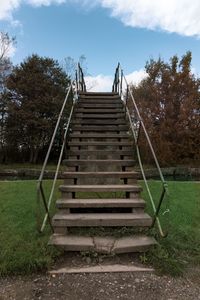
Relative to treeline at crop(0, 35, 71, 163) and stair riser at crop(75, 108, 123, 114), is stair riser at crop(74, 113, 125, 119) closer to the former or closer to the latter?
stair riser at crop(75, 108, 123, 114)

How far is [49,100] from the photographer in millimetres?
26266

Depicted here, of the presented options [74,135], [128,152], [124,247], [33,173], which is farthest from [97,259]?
[33,173]

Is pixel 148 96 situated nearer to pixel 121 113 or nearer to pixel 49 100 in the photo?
pixel 49 100

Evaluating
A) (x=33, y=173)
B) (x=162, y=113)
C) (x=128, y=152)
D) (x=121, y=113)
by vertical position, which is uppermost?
(x=162, y=113)

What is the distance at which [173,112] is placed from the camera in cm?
2453

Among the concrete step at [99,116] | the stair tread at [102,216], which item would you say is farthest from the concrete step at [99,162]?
the concrete step at [99,116]

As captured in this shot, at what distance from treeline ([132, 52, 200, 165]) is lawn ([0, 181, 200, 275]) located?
56.3 feet

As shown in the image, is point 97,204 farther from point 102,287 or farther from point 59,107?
point 59,107

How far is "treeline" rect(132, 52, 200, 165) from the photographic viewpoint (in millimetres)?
23891

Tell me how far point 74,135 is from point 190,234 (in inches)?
119

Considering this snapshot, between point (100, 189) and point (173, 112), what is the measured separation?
66.7ft

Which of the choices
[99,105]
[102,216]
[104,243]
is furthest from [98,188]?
[99,105]

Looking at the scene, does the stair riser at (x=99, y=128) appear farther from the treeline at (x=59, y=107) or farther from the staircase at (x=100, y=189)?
the treeline at (x=59, y=107)

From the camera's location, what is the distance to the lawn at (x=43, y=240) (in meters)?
3.79
